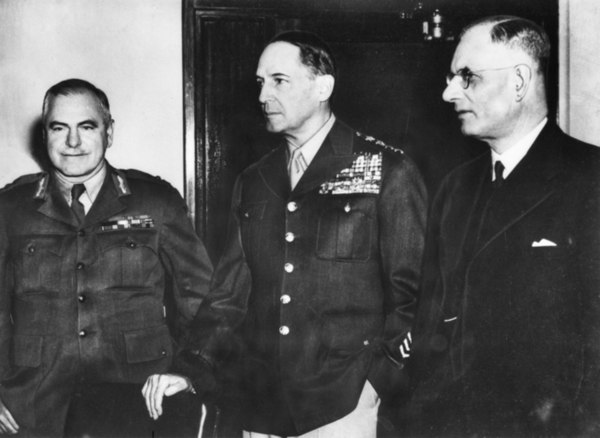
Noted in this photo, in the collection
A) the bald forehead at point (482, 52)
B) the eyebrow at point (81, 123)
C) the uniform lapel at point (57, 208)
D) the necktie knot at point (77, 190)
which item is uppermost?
the bald forehead at point (482, 52)

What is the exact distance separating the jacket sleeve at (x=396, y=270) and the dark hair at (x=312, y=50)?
36 centimetres

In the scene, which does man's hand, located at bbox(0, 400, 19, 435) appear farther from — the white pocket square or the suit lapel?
the white pocket square

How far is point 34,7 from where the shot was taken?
221 cm

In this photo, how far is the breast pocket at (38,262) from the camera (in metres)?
2.14

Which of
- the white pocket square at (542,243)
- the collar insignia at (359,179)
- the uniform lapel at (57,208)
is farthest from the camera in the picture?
the uniform lapel at (57,208)

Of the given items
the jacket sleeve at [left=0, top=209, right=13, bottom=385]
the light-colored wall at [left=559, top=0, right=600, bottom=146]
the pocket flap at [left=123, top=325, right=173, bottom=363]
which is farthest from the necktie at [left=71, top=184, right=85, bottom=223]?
the light-colored wall at [left=559, top=0, right=600, bottom=146]

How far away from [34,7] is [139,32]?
1.05 ft

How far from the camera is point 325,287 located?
205 centimetres

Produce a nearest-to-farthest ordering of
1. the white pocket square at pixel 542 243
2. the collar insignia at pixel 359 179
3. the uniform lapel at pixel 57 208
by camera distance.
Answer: the white pocket square at pixel 542 243
the collar insignia at pixel 359 179
the uniform lapel at pixel 57 208

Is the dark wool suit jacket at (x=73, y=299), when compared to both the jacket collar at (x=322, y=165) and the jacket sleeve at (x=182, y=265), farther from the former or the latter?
the jacket collar at (x=322, y=165)

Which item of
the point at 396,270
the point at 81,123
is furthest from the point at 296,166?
the point at 81,123

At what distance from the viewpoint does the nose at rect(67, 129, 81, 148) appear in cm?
216

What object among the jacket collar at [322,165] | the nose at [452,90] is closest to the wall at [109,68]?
the jacket collar at [322,165]

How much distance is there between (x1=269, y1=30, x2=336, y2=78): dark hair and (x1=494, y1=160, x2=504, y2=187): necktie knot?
0.55m
